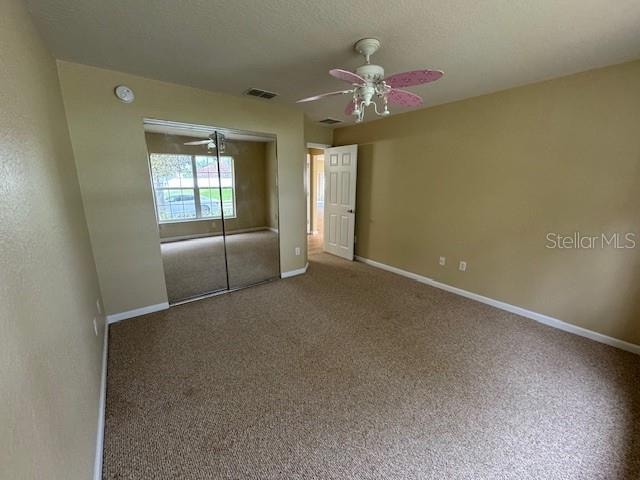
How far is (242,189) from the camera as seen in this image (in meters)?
3.82

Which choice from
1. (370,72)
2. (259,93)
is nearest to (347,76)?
(370,72)

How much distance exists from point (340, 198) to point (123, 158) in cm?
323

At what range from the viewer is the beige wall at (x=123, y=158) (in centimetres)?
245

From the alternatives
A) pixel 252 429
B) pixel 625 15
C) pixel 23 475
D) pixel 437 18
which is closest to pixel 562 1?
pixel 625 15

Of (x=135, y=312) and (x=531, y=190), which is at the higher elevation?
(x=531, y=190)

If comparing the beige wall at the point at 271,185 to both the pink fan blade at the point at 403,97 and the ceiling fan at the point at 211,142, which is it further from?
the pink fan blade at the point at 403,97

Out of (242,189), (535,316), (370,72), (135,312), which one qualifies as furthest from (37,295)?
(535,316)

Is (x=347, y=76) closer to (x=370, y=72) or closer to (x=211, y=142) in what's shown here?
(x=370, y=72)

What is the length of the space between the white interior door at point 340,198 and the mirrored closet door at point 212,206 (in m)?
1.45

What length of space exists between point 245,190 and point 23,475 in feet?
11.3

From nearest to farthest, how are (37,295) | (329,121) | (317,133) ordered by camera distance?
(37,295) < (329,121) < (317,133)

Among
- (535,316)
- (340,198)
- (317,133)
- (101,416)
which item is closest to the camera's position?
(101,416)

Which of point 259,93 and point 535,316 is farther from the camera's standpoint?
point 259,93

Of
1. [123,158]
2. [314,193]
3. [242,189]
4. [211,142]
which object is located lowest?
[314,193]
